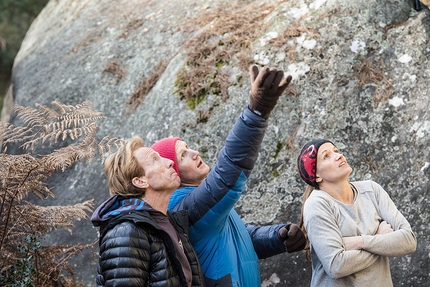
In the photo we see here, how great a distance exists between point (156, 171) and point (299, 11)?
155 inches

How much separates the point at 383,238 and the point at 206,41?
438 cm

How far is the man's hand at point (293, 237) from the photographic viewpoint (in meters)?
4.32

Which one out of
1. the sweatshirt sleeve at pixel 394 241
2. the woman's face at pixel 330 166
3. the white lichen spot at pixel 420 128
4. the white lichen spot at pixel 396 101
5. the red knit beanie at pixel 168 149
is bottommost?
the white lichen spot at pixel 420 128

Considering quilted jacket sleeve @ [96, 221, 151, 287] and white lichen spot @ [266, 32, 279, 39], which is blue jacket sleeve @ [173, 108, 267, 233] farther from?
white lichen spot @ [266, 32, 279, 39]

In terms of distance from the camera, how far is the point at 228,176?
381cm

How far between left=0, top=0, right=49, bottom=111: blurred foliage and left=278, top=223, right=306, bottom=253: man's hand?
15971mm

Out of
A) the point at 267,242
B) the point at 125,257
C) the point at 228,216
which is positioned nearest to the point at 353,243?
the point at 267,242

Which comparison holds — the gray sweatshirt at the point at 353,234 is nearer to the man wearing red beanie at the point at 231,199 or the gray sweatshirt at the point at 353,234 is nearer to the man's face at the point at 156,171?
the man wearing red beanie at the point at 231,199

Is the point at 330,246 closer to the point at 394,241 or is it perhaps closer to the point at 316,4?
the point at 394,241

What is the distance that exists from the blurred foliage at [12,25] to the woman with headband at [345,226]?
16042mm

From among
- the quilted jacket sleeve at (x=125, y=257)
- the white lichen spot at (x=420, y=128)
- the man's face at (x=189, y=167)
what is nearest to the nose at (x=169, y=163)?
the man's face at (x=189, y=167)

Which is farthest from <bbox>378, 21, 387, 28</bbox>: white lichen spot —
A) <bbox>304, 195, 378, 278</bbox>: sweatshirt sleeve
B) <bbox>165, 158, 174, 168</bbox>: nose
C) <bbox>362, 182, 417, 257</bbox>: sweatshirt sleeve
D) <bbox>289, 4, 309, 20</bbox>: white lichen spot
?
<bbox>165, 158, 174, 168</bbox>: nose

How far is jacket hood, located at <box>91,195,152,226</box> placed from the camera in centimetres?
375

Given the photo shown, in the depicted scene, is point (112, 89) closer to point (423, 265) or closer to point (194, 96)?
point (194, 96)
